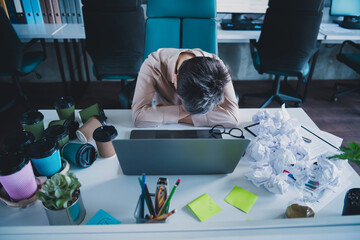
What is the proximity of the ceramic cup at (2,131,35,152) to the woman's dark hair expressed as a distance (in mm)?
616

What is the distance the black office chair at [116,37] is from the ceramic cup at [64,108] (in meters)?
0.64

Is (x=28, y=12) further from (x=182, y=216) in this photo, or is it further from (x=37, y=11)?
(x=182, y=216)

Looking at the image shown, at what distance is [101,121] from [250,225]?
0.87 meters

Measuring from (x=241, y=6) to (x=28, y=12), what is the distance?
2.18 metres

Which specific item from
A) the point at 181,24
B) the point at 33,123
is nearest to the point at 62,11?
the point at 181,24

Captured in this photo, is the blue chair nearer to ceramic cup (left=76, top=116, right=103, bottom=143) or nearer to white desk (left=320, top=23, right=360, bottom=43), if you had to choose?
ceramic cup (left=76, top=116, right=103, bottom=143)

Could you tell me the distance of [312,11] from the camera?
1.96 metres

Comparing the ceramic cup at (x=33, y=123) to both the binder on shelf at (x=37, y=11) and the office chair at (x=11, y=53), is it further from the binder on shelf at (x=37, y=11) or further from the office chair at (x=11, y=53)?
the binder on shelf at (x=37, y=11)

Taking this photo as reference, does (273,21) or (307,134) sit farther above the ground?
(273,21)

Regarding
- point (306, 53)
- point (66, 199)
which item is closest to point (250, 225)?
point (66, 199)

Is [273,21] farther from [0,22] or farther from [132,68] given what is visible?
[0,22]

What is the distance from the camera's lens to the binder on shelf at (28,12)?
2.58 metres

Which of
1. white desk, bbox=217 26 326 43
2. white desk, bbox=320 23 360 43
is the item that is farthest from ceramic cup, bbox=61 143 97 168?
white desk, bbox=320 23 360 43

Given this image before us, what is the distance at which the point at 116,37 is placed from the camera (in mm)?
2037
